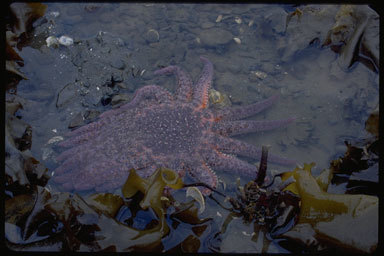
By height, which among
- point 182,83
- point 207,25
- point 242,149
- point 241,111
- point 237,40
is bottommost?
point 242,149

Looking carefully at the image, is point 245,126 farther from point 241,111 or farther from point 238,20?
point 238,20

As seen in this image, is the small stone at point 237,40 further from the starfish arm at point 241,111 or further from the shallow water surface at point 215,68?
the starfish arm at point 241,111

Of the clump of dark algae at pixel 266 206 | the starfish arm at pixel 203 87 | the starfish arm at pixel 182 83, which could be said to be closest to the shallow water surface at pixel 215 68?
the starfish arm at pixel 182 83

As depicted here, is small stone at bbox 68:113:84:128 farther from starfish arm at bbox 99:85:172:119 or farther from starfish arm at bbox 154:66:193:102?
starfish arm at bbox 154:66:193:102

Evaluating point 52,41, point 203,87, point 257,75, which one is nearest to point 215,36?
point 257,75

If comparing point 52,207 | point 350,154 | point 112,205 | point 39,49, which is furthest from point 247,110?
point 39,49

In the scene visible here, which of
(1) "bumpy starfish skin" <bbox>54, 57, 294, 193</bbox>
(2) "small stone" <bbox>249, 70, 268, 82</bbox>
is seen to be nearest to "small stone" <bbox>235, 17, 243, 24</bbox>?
(2) "small stone" <bbox>249, 70, 268, 82</bbox>

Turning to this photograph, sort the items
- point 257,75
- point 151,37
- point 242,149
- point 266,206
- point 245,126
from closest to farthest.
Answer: point 266,206, point 242,149, point 245,126, point 257,75, point 151,37
